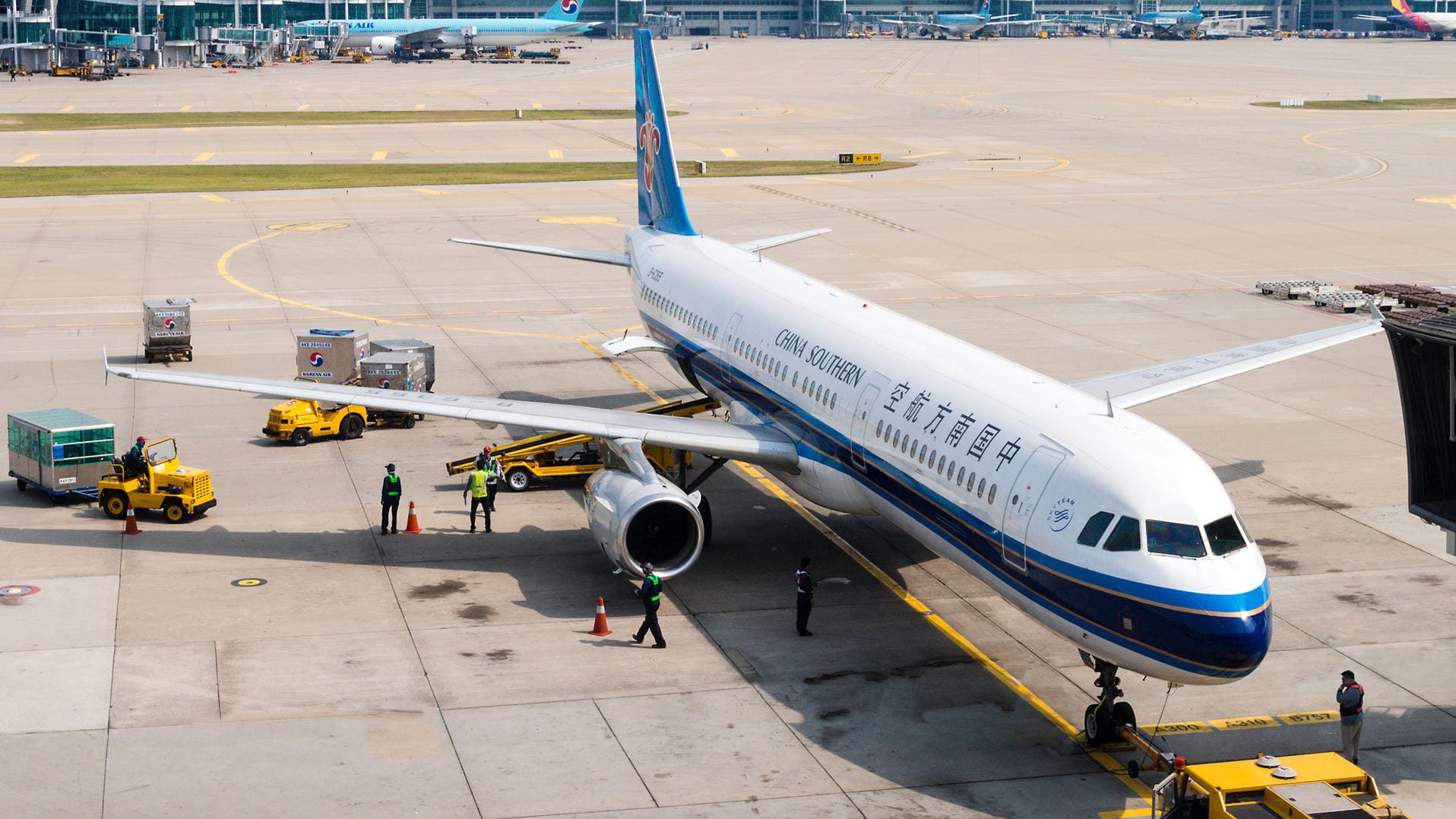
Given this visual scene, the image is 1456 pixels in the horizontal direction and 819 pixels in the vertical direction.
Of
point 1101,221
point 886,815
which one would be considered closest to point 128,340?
point 886,815

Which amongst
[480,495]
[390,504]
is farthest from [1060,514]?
[390,504]

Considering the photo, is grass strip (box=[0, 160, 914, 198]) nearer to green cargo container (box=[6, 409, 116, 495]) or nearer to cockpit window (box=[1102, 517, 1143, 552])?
green cargo container (box=[6, 409, 116, 495])

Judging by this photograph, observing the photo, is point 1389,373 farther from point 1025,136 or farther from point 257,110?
point 257,110

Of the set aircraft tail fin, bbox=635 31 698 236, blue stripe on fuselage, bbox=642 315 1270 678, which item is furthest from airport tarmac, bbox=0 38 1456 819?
aircraft tail fin, bbox=635 31 698 236

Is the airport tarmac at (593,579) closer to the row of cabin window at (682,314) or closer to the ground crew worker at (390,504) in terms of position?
the ground crew worker at (390,504)

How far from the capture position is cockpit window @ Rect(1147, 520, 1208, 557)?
2027cm

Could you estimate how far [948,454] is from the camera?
24.4 m

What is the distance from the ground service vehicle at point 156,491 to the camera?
106 ft

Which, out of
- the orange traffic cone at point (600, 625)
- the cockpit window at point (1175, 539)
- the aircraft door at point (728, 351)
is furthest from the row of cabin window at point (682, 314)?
the cockpit window at point (1175, 539)

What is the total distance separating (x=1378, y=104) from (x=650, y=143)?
116 m

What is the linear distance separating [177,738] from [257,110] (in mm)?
126180

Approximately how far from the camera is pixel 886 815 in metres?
19.8

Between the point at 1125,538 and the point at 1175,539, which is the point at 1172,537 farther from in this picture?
the point at 1125,538

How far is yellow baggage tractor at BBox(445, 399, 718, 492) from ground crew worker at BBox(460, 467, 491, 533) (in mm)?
2931
